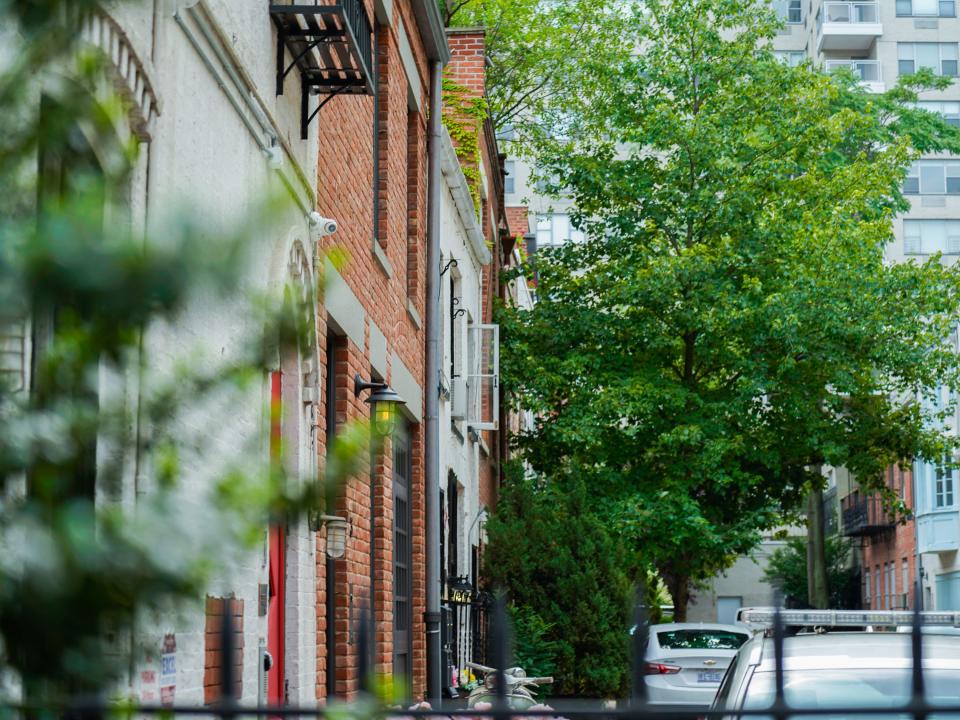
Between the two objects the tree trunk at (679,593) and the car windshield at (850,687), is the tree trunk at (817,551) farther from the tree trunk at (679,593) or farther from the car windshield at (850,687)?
the car windshield at (850,687)

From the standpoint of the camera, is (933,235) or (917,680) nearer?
(917,680)

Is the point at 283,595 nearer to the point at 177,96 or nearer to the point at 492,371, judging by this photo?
the point at 177,96

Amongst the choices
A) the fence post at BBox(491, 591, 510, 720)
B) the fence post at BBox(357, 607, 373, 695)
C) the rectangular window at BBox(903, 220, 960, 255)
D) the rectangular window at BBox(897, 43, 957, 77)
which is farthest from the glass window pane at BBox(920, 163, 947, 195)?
the fence post at BBox(357, 607, 373, 695)

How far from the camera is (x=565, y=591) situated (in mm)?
19891

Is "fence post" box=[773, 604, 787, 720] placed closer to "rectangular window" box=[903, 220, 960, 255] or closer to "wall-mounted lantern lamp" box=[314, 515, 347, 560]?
"wall-mounted lantern lamp" box=[314, 515, 347, 560]

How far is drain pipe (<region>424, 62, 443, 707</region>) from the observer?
1444 centimetres

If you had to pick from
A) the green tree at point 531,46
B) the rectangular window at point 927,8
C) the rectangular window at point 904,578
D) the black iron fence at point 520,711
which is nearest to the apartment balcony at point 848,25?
the rectangular window at point 927,8

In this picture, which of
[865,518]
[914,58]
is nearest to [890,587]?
[865,518]

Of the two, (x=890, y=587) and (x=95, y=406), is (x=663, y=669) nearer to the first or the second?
(x=95, y=406)

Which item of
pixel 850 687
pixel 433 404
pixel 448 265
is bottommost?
pixel 850 687

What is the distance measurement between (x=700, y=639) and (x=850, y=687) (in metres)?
14.2

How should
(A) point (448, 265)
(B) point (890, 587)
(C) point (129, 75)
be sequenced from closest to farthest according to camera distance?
(C) point (129, 75), (A) point (448, 265), (B) point (890, 587)

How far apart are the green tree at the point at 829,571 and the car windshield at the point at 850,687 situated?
51.9 m

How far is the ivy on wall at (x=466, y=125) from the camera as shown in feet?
69.6
